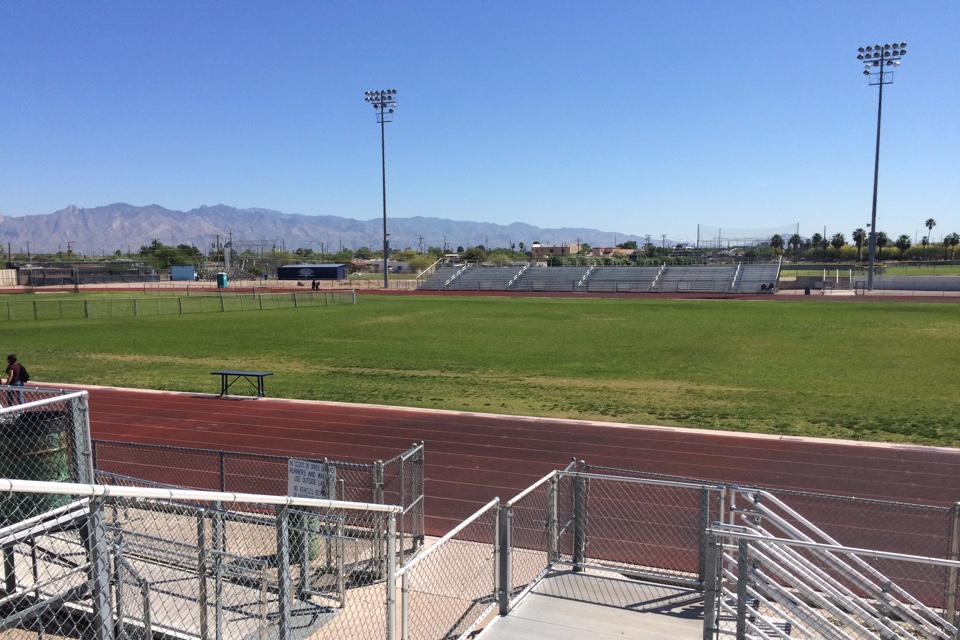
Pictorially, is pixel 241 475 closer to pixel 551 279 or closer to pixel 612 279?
pixel 612 279

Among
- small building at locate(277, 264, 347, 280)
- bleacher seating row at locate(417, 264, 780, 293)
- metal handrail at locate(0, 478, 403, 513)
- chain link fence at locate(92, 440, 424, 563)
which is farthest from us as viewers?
small building at locate(277, 264, 347, 280)

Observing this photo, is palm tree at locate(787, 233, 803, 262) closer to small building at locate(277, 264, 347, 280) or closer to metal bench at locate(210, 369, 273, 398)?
small building at locate(277, 264, 347, 280)

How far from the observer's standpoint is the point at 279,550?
6.19 meters

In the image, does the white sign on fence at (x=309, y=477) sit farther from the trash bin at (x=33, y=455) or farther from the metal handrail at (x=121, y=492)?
the metal handrail at (x=121, y=492)

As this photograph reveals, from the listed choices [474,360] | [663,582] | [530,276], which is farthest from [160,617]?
[530,276]

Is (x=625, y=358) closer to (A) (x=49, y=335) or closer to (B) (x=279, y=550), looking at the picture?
(B) (x=279, y=550)

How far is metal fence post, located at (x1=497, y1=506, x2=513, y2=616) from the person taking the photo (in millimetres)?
7199

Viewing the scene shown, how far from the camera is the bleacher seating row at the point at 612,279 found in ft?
233

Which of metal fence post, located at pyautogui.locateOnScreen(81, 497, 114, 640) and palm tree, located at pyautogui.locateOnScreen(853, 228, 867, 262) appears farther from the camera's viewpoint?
A: palm tree, located at pyautogui.locateOnScreen(853, 228, 867, 262)

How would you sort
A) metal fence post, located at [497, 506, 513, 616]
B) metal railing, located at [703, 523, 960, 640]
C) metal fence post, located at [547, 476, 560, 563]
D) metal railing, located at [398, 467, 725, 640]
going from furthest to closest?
1. metal fence post, located at [547, 476, 560, 563]
2. metal railing, located at [398, 467, 725, 640]
3. metal fence post, located at [497, 506, 513, 616]
4. metal railing, located at [703, 523, 960, 640]

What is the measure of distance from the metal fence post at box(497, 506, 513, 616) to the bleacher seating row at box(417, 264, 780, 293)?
211 ft

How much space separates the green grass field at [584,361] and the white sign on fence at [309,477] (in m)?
9.58

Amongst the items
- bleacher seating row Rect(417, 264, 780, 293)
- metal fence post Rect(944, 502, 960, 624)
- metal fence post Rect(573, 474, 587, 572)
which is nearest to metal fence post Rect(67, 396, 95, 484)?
metal fence post Rect(573, 474, 587, 572)

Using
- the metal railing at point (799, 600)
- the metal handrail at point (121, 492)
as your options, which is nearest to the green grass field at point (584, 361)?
the metal railing at point (799, 600)
